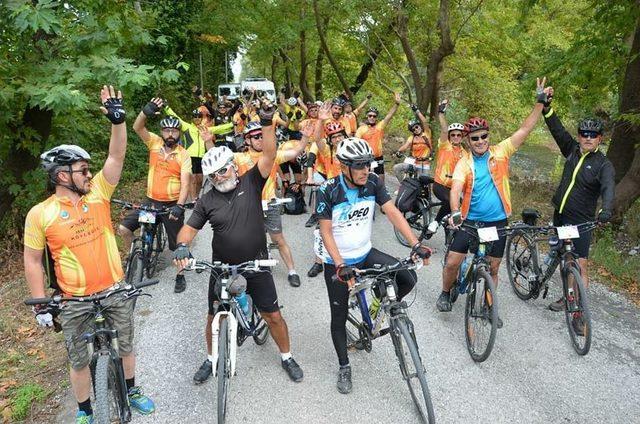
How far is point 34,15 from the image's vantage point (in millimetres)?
4934

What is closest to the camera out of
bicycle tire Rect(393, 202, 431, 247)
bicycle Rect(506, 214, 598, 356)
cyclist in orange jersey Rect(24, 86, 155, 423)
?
cyclist in orange jersey Rect(24, 86, 155, 423)

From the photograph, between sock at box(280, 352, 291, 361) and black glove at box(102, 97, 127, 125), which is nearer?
black glove at box(102, 97, 127, 125)

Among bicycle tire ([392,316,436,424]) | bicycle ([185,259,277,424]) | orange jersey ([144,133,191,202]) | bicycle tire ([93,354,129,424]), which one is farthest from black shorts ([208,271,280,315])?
orange jersey ([144,133,191,202])

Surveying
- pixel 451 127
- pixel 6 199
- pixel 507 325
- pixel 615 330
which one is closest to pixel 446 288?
pixel 507 325

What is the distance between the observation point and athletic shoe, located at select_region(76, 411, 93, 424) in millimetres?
3744

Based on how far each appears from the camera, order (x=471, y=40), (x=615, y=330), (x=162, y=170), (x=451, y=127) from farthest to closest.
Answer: (x=471, y=40), (x=451, y=127), (x=162, y=170), (x=615, y=330)

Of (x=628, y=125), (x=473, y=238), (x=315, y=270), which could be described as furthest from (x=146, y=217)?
(x=628, y=125)

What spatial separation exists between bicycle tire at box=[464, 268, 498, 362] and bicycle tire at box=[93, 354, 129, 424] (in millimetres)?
3357

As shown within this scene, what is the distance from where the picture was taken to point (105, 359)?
3408 mm

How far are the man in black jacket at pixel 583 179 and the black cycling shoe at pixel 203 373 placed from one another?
4111mm

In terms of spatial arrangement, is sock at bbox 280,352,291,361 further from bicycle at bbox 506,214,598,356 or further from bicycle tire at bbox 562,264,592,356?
bicycle tire at bbox 562,264,592,356

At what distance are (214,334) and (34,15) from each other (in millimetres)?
3961

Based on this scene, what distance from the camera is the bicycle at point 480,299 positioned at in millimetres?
4586

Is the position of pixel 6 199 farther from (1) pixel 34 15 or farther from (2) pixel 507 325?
(2) pixel 507 325
